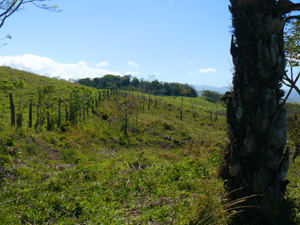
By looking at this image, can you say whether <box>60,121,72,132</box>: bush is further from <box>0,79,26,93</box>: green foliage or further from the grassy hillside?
the grassy hillside

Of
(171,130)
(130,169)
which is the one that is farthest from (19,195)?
(171,130)

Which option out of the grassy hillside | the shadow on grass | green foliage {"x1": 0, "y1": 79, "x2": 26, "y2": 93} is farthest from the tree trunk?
green foliage {"x1": 0, "y1": 79, "x2": 26, "y2": 93}

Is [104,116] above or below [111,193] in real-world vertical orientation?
below

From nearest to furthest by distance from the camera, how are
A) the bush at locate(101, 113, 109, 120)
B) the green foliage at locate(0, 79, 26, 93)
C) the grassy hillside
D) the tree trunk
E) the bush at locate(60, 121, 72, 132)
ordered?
the tree trunk → the grassy hillside → the green foliage at locate(0, 79, 26, 93) → the bush at locate(60, 121, 72, 132) → the bush at locate(101, 113, 109, 120)

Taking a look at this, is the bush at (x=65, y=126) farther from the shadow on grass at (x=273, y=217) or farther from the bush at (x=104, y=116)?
the shadow on grass at (x=273, y=217)

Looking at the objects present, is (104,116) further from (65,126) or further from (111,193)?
(111,193)

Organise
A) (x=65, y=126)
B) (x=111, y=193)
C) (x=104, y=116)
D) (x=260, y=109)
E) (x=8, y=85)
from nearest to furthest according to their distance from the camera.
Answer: (x=260, y=109), (x=111, y=193), (x=8, y=85), (x=65, y=126), (x=104, y=116)

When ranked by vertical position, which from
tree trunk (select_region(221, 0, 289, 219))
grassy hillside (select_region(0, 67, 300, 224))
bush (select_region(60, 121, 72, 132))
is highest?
tree trunk (select_region(221, 0, 289, 219))

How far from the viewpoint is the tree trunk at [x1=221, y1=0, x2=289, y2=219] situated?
325 centimetres

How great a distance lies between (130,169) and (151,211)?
2.81 m

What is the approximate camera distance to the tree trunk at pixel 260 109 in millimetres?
3252

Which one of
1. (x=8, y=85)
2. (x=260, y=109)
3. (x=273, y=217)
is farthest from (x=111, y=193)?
(x=8, y=85)

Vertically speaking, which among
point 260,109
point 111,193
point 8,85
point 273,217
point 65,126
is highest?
point 8,85

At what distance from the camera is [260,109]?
3.28 metres
